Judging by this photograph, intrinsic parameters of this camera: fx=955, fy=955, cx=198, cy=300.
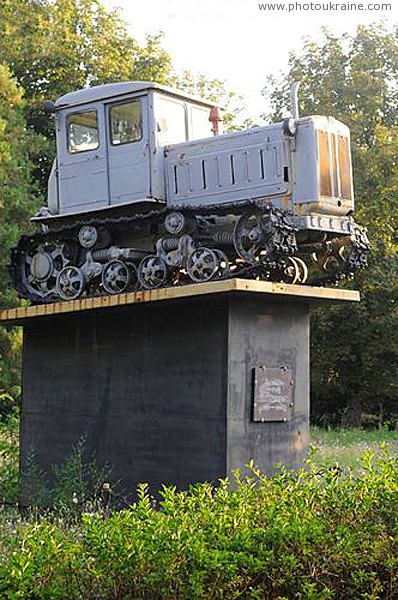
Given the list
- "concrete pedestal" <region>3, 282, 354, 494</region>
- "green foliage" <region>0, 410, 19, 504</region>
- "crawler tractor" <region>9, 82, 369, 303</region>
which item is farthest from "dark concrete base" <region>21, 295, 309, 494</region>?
"green foliage" <region>0, 410, 19, 504</region>

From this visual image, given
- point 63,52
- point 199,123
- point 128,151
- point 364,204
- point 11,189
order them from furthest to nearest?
point 63,52
point 364,204
point 11,189
point 199,123
point 128,151

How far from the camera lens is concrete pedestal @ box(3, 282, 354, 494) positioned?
9.85 m

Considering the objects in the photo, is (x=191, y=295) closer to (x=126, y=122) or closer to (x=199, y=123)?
(x=126, y=122)

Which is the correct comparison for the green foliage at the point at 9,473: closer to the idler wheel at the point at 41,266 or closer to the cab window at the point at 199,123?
the idler wheel at the point at 41,266

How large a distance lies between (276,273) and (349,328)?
17.3 meters

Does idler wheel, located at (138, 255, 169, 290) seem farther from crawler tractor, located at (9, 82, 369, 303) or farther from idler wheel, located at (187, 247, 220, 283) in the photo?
idler wheel, located at (187, 247, 220, 283)

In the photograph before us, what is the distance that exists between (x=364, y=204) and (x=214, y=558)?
74.7 ft

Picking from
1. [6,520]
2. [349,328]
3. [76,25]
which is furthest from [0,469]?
[76,25]

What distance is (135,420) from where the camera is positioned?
35.1ft

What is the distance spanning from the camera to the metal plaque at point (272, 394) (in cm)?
998

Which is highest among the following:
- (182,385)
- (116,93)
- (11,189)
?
(11,189)

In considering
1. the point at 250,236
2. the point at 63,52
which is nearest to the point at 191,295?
the point at 250,236

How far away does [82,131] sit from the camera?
40.5 ft

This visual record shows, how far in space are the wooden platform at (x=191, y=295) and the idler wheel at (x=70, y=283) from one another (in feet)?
1.25
